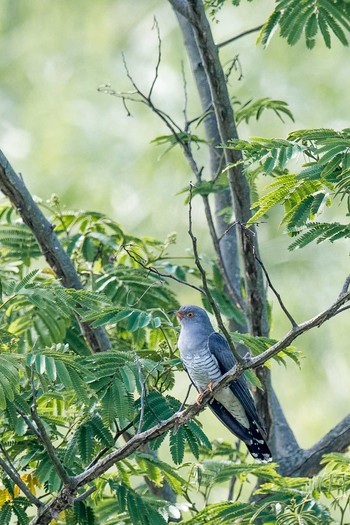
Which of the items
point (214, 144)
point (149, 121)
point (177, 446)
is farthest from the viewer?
point (149, 121)

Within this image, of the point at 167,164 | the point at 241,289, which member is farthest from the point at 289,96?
the point at 241,289

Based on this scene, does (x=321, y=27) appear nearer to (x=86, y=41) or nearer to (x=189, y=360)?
(x=189, y=360)

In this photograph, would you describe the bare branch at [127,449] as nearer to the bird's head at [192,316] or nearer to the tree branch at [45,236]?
the bird's head at [192,316]

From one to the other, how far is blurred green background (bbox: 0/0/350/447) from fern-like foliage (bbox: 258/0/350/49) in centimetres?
604

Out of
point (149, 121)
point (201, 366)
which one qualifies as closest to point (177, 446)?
point (201, 366)

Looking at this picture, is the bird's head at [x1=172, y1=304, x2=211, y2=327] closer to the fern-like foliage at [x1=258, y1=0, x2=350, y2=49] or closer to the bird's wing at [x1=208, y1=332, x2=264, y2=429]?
the bird's wing at [x1=208, y1=332, x2=264, y2=429]

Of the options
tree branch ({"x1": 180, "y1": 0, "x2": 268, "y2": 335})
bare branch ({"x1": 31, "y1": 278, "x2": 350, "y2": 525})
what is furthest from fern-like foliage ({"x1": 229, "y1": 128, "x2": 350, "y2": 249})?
tree branch ({"x1": 180, "y1": 0, "x2": 268, "y2": 335})

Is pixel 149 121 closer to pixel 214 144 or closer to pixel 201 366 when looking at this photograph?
pixel 214 144

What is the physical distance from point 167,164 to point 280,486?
12932mm

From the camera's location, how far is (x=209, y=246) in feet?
49.4

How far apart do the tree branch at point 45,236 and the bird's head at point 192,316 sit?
406mm

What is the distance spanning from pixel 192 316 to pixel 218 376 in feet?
1.20

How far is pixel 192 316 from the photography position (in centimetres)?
462

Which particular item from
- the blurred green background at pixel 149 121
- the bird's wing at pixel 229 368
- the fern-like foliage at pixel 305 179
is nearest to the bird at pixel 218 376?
the bird's wing at pixel 229 368
